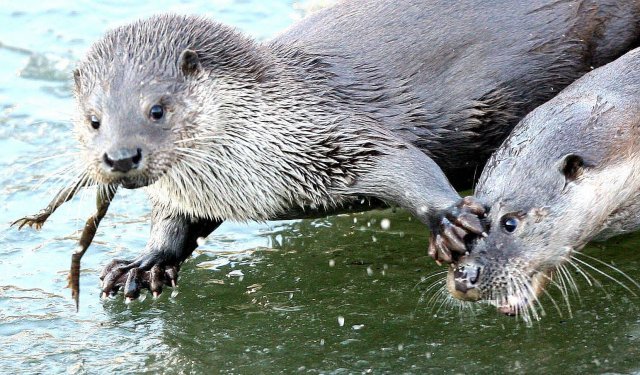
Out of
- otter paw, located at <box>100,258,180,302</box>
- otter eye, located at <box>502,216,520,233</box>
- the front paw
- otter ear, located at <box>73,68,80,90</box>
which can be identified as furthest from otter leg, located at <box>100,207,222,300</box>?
otter eye, located at <box>502,216,520,233</box>

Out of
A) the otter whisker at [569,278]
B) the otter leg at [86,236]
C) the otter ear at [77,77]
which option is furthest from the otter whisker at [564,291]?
the otter ear at [77,77]

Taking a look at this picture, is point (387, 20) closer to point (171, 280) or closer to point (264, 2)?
point (171, 280)

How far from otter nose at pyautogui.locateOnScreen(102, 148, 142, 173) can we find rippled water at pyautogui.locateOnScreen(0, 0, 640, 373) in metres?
0.47

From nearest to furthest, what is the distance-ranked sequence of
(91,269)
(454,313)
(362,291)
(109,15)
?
(454,313) → (362,291) → (91,269) → (109,15)

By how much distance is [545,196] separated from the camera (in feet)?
15.3

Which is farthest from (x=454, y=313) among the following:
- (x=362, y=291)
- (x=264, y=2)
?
(x=264, y=2)

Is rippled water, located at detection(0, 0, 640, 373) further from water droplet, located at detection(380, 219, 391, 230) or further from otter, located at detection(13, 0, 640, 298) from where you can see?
otter, located at detection(13, 0, 640, 298)

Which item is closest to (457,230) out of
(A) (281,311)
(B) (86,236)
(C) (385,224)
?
(A) (281,311)

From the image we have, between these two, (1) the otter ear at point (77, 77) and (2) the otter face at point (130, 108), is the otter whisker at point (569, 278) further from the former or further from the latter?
(1) the otter ear at point (77, 77)

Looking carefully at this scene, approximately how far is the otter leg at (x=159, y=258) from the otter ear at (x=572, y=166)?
1.60m

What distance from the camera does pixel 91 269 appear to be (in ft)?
18.8

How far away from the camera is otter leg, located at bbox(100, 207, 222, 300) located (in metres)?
5.31

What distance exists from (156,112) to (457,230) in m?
1.21

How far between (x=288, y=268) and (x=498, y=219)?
1279 mm
